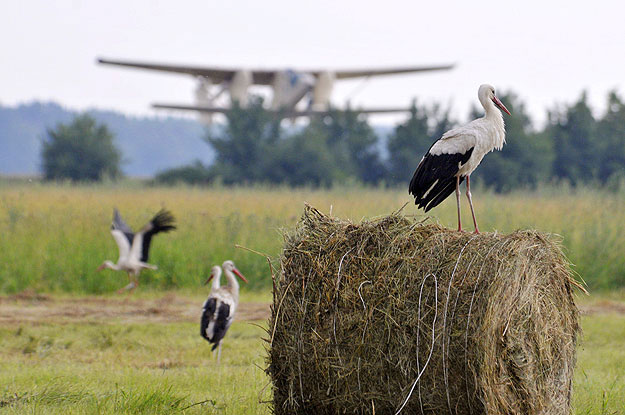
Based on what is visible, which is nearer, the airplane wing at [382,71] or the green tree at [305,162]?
the green tree at [305,162]

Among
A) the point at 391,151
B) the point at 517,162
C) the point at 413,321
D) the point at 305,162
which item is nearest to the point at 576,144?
the point at 517,162

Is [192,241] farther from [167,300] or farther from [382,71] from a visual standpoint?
[382,71]

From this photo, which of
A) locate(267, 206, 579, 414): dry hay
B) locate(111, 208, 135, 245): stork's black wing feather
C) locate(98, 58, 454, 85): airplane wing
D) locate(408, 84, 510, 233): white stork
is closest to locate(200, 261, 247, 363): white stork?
locate(267, 206, 579, 414): dry hay

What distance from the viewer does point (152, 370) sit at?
7547mm

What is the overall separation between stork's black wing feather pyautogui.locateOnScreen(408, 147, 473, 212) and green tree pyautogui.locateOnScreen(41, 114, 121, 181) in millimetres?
40695

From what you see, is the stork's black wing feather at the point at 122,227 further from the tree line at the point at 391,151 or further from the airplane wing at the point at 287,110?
the airplane wing at the point at 287,110

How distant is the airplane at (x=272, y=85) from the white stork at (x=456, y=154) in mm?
42270

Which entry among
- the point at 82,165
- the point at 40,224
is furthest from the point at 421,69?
the point at 40,224

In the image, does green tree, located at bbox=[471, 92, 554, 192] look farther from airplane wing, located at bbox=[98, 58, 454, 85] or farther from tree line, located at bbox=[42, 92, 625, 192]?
airplane wing, located at bbox=[98, 58, 454, 85]

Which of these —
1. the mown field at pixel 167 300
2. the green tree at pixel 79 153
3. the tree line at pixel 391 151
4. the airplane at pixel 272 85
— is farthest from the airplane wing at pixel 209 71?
the mown field at pixel 167 300

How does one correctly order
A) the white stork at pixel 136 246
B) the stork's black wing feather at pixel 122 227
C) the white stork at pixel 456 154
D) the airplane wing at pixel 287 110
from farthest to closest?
the airplane wing at pixel 287 110, the stork's black wing feather at pixel 122 227, the white stork at pixel 136 246, the white stork at pixel 456 154

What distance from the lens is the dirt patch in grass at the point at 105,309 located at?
11.0 meters

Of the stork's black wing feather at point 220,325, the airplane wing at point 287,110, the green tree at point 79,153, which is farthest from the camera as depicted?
the airplane wing at point 287,110

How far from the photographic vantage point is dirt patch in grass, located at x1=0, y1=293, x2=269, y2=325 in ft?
36.0
